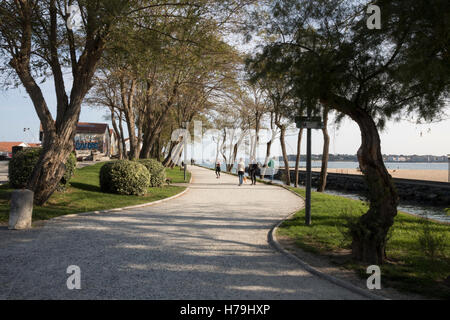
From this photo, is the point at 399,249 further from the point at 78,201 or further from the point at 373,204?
the point at 78,201

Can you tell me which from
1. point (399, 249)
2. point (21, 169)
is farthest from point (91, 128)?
point (399, 249)

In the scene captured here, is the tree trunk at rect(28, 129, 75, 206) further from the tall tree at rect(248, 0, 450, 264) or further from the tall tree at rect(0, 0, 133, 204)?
the tall tree at rect(248, 0, 450, 264)

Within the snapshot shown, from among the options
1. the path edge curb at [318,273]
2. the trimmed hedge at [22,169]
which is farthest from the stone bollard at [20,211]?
the path edge curb at [318,273]

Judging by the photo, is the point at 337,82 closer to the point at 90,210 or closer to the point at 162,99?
the point at 90,210

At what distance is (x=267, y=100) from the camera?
28.0 meters

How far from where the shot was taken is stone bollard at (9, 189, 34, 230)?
23.7 feet

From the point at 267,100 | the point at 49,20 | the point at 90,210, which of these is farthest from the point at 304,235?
the point at 267,100

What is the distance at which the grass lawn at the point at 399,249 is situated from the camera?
447 cm

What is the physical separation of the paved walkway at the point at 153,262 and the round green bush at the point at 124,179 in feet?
14.3

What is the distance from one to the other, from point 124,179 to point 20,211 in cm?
593

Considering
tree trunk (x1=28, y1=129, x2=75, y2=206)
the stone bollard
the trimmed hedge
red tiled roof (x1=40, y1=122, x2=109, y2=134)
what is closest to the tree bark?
the stone bollard

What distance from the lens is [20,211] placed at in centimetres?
725

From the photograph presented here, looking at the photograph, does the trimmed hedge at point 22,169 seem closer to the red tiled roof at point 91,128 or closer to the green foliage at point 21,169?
the green foliage at point 21,169
